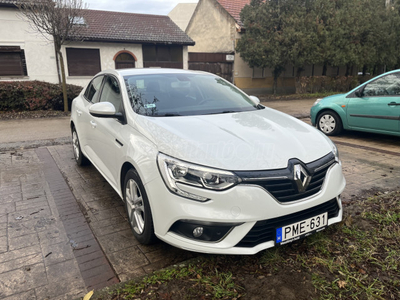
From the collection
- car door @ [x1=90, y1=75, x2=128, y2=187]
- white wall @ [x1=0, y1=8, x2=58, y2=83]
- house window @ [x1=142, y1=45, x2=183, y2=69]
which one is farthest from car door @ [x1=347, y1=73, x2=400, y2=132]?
white wall @ [x1=0, y1=8, x2=58, y2=83]

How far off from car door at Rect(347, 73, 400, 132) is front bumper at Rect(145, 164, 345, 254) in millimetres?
4759

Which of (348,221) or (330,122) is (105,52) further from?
(348,221)

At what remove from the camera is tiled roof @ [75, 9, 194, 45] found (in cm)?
1839

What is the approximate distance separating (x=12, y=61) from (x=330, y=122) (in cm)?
1640

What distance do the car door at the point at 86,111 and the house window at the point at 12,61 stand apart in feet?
47.0

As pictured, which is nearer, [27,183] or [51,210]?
[51,210]

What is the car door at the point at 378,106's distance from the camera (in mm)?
6148

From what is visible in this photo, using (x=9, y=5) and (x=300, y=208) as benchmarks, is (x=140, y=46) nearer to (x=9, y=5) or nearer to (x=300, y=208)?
(x=9, y=5)

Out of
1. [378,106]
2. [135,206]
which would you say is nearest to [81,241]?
[135,206]

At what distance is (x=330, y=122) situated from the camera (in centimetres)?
748

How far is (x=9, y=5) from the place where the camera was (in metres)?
15.9

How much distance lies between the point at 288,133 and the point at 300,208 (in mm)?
768

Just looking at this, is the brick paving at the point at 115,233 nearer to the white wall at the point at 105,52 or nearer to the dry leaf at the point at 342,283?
the dry leaf at the point at 342,283

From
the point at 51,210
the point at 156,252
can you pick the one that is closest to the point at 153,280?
the point at 156,252
